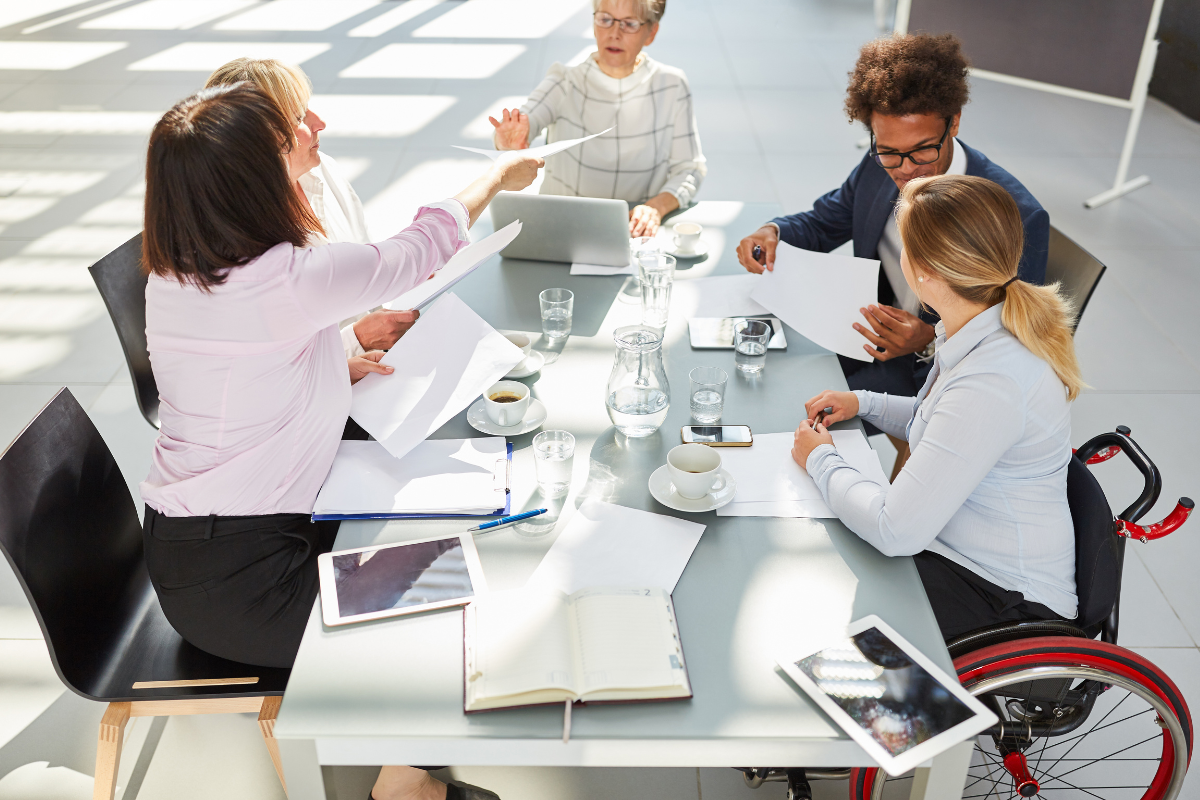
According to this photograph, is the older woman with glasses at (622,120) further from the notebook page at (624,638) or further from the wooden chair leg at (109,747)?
the wooden chair leg at (109,747)

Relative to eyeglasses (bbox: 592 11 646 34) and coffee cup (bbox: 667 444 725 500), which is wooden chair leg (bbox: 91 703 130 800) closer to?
coffee cup (bbox: 667 444 725 500)

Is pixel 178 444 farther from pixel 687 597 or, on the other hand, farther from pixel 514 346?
pixel 687 597

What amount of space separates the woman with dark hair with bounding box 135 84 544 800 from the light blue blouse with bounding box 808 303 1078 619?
34.2 inches

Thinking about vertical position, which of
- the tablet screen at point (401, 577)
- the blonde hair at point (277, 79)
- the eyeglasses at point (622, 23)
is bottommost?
Answer: the tablet screen at point (401, 577)

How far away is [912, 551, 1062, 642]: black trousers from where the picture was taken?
154cm

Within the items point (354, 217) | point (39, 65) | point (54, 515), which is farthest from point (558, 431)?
point (39, 65)

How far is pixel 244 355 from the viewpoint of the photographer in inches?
60.6

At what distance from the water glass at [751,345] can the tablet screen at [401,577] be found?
2.57 feet

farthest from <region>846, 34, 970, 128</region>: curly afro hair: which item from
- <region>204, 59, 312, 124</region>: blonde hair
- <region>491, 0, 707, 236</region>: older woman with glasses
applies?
<region>204, 59, 312, 124</region>: blonde hair

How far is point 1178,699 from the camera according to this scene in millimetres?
1508

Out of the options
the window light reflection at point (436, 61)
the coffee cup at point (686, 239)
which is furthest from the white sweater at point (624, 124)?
the window light reflection at point (436, 61)

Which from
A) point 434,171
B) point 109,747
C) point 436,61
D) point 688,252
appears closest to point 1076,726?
point 688,252

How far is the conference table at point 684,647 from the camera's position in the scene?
45.5 inches

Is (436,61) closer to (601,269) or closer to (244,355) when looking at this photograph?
(601,269)
